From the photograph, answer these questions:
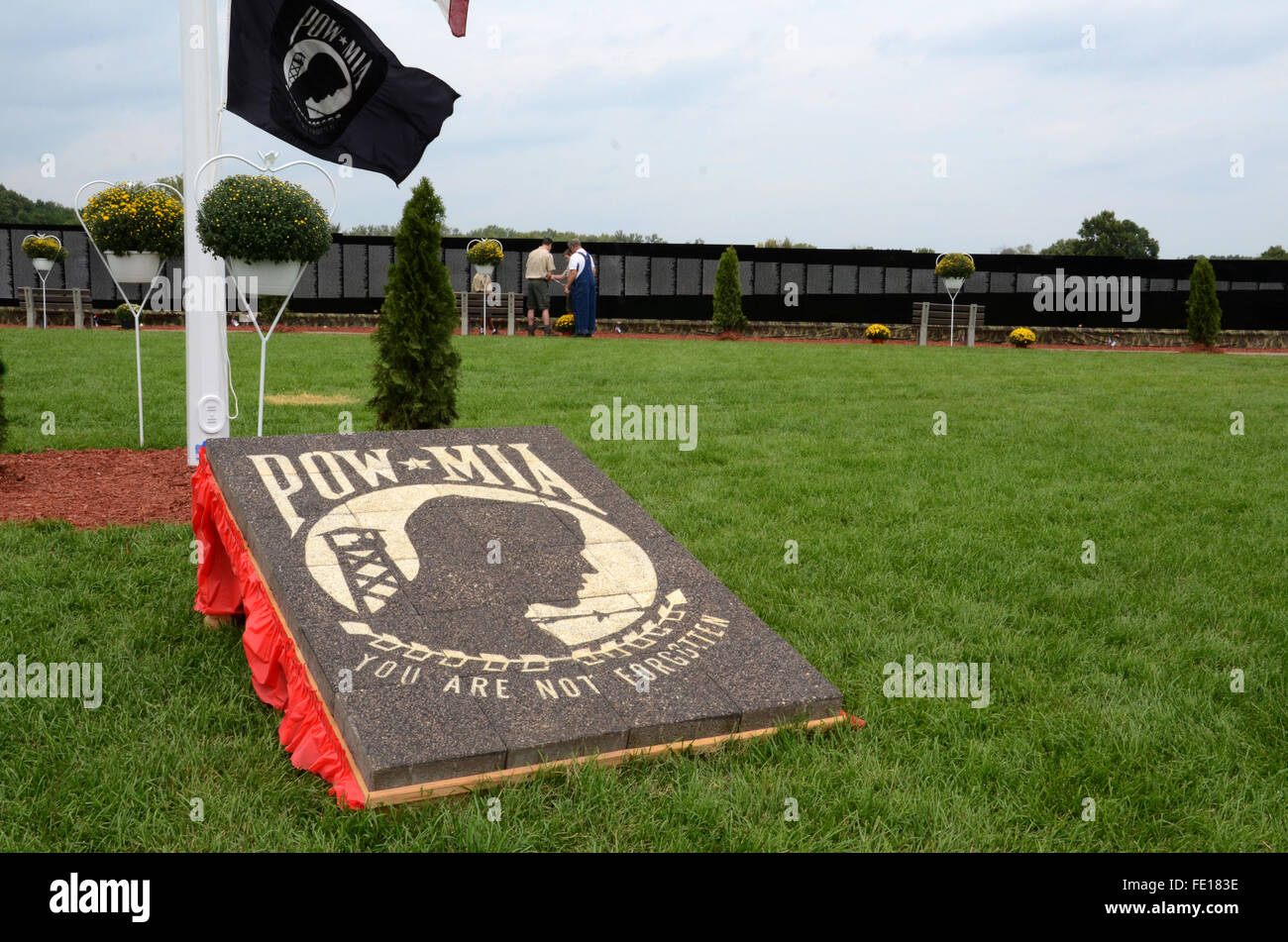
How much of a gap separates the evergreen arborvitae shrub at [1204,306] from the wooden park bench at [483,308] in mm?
16236

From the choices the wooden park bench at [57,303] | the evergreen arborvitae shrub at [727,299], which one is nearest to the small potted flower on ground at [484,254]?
the evergreen arborvitae shrub at [727,299]

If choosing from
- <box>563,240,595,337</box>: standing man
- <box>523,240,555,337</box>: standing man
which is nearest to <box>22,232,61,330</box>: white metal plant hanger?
<box>523,240,555,337</box>: standing man

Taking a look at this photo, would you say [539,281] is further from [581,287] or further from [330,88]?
[330,88]

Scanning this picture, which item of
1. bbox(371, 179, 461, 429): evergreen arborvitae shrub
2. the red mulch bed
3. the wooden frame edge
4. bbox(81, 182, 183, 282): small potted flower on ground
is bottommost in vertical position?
the wooden frame edge

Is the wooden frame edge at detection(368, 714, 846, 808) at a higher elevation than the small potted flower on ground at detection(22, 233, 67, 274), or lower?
lower

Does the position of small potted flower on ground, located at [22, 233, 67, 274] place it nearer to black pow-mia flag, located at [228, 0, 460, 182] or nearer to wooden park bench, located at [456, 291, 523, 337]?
wooden park bench, located at [456, 291, 523, 337]

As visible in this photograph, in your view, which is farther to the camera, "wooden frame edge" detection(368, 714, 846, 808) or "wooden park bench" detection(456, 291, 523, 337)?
"wooden park bench" detection(456, 291, 523, 337)

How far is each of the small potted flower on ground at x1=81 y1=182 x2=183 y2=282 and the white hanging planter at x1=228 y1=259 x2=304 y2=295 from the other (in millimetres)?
2001

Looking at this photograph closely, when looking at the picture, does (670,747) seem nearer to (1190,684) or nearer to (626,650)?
(626,650)

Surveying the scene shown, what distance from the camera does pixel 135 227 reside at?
9047 mm

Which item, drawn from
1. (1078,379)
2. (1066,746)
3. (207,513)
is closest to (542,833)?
(1066,746)

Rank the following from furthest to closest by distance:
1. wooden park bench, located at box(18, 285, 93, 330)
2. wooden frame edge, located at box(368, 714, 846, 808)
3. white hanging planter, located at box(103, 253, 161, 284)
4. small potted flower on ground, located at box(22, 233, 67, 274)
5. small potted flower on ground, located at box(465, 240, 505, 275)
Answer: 1. small potted flower on ground, located at box(465, 240, 505, 275)
2. small potted flower on ground, located at box(22, 233, 67, 274)
3. wooden park bench, located at box(18, 285, 93, 330)
4. white hanging planter, located at box(103, 253, 161, 284)
5. wooden frame edge, located at box(368, 714, 846, 808)

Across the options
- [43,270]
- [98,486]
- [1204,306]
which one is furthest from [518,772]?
[43,270]

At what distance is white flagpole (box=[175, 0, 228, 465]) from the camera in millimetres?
7969
